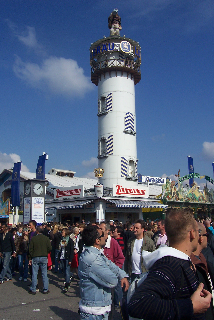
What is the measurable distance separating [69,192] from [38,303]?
19300 mm

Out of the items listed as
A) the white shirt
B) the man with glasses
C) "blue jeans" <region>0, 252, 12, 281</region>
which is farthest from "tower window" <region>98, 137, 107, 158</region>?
the man with glasses

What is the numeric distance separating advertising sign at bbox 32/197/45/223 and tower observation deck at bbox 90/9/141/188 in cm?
1214

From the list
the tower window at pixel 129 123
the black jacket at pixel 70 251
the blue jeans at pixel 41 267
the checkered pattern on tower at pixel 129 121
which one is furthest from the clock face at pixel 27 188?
the checkered pattern on tower at pixel 129 121

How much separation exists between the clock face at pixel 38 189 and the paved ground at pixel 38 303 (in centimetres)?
867

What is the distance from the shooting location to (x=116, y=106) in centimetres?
3078

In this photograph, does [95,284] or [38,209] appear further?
[38,209]

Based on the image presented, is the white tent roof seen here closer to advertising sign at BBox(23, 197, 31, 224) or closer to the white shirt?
advertising sign at BBox(23, 197, 31, 224)

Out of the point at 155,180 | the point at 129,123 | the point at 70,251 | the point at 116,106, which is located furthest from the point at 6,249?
the point at 155,180

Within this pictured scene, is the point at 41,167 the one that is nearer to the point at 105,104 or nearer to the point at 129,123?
the point at 105,104

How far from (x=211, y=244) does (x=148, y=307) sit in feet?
11.2

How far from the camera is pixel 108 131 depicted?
30.8 metres

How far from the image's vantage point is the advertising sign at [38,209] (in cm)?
1838

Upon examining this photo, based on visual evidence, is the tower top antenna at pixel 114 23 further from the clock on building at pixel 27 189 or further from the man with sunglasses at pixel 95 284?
the man with sunglasses at pixel 95 284

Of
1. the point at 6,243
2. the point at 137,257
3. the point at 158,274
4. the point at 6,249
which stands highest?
the point at 158,274
